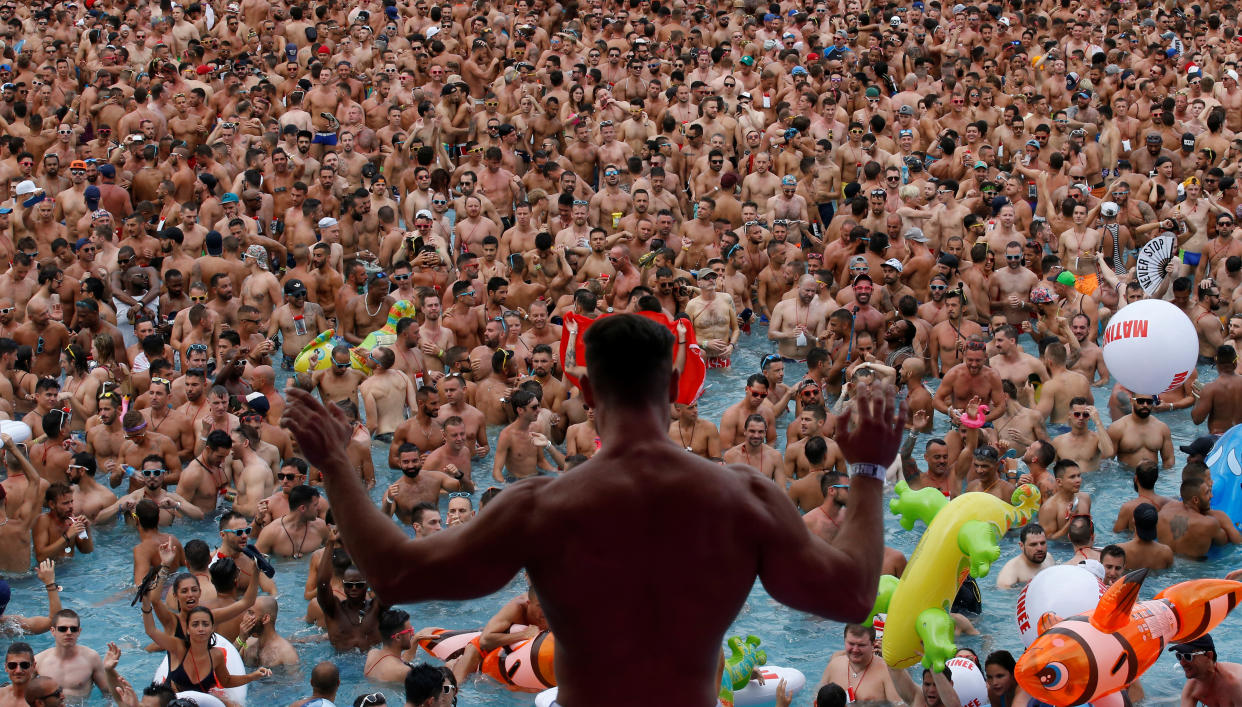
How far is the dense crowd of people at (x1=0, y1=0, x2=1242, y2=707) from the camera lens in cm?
1065

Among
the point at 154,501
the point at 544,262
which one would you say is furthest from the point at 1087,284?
the point at 154,501

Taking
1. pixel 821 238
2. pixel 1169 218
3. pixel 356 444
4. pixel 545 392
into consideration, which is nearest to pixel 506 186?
pixel 821 238

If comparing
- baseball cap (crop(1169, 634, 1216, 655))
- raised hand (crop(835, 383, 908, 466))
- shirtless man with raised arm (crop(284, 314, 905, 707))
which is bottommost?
baseball cap (crop(1169, 634, 1216, 655))

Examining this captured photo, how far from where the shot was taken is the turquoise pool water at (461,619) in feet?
31.7

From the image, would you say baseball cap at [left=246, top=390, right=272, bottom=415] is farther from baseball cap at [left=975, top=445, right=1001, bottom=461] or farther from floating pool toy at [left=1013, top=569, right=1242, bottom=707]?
floating pool toy at [left=1013, top=569, right=1242, bottom=707]

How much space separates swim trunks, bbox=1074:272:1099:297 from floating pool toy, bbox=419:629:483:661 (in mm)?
7437

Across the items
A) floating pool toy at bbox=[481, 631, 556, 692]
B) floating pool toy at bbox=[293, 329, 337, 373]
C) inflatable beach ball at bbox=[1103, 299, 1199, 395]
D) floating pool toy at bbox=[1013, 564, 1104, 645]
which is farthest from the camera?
floating pool toy at bbox=[293, 329, 337, 373]

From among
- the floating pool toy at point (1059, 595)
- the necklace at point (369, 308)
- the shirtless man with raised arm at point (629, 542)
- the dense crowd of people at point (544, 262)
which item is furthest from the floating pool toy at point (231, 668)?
the shirtless man with raised arm at point (629, 542)

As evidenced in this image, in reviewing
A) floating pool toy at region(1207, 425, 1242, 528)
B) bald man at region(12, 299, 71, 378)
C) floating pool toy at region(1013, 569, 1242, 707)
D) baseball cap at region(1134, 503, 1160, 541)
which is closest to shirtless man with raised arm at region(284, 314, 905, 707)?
floating pool toy at region(1013, 569, 1242, 707)

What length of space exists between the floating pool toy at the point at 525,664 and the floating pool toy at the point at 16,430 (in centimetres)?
401

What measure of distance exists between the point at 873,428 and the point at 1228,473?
8.60m

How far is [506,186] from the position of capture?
17094 millimetres

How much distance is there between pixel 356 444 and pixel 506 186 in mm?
5876

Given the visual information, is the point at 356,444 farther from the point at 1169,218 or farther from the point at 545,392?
the point at 1169,218
